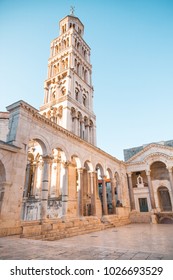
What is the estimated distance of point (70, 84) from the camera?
81.1ft

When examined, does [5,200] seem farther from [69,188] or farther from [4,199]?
[69,188]

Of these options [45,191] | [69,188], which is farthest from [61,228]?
[69,188]

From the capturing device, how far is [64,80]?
85.1 ft

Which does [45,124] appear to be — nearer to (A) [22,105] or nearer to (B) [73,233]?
(A) [22,105]

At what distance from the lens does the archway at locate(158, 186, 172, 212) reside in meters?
24.8

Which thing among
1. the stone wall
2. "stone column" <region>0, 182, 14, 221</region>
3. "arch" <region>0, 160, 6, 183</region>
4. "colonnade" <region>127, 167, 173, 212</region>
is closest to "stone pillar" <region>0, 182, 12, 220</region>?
"stone column" <region>0, 182, 14, 221</region>

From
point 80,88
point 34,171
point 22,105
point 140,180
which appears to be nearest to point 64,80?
point 80,88

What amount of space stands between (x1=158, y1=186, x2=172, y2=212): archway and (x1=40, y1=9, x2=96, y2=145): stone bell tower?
41.4 ft

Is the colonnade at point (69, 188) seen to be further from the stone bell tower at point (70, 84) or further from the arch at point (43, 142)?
the stone bell tower at point (70, 84)

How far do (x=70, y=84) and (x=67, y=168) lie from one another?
1451 centimetres

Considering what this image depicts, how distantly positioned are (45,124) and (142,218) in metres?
18.3

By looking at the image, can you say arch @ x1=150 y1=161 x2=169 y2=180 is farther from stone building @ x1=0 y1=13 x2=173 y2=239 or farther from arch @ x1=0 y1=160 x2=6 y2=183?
arch @ x1=0 y1=160 x2=6 y2=183
